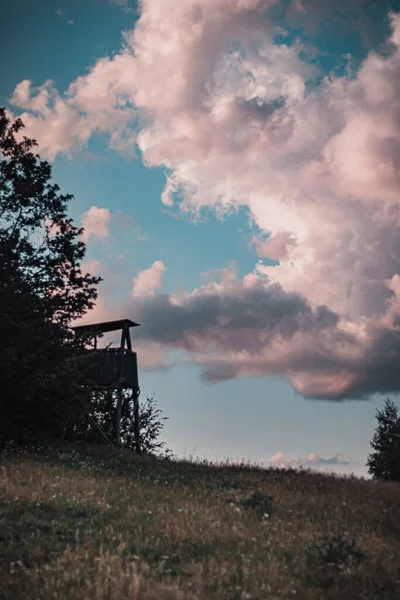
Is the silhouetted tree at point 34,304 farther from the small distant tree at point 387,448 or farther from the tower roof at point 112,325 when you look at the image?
the small distant tree at point 387,448

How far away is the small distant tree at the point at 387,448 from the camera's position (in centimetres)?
4031

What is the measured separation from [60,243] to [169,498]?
13.9m

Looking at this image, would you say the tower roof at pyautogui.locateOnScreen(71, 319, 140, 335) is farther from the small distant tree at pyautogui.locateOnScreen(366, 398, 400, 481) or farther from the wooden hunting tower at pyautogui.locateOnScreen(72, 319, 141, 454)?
the small distant tree at pyautogui.locateOnScreen(366, 398, 400, 481)

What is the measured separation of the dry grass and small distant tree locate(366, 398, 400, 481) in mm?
26661

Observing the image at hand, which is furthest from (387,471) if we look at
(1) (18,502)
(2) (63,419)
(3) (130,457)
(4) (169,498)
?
(1) (18,502)

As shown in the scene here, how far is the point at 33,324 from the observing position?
795 inches

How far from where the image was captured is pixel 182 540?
29.7 ft

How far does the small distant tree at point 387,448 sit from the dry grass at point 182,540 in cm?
2666

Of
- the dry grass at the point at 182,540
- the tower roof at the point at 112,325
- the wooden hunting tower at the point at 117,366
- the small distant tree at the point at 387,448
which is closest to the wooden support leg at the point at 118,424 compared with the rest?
the wooden hunting tower at the point at 117,366

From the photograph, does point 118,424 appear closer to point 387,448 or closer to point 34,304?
point 34,304

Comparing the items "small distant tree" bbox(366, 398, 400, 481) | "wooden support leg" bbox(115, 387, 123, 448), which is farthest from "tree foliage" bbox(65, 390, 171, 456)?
"small distant tree" bbox(366, 398, 400, 481)

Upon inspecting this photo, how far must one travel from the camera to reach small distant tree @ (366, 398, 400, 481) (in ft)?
132

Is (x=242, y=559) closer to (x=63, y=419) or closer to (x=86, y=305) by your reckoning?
(x=63, y=419)

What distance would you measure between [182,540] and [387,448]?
37.3 m
